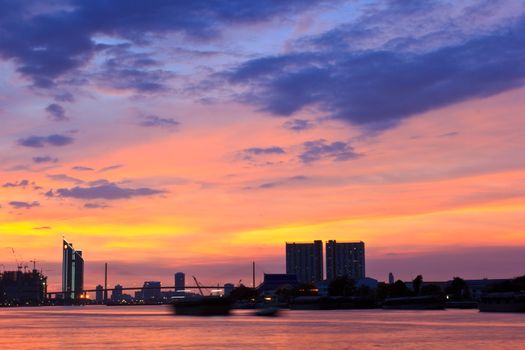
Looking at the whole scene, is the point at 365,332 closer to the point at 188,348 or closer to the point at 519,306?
the point at 188,348

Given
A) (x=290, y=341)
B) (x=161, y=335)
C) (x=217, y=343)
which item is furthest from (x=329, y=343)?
(x=161, y=335)

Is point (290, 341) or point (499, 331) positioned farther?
point (499, 331)

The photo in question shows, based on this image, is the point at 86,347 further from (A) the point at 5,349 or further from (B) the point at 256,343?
(B) the point at 256,343

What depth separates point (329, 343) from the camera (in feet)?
290

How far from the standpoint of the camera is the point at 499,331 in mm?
107938

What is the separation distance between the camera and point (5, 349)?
84312 millimetres

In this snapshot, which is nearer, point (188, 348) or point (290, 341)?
point (188, 348)

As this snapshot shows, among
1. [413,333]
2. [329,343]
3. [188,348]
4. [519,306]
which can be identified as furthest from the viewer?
[519,306]

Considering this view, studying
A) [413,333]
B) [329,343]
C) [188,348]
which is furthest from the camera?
[413,333]

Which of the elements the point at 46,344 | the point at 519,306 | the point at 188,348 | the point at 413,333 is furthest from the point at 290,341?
the point at 519,306

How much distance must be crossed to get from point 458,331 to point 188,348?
45409 mm

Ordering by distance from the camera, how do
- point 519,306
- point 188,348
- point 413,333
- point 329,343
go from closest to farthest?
point 188,348 < point 329,343 < point 413,333 < point 519,306

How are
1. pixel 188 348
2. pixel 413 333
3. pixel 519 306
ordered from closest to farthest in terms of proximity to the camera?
1. pixel 188 348
2. pixel 413 333
3. pixel 519 306

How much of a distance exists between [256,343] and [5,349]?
28.0m
